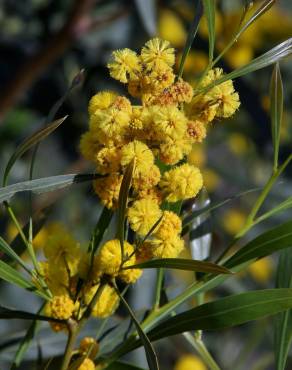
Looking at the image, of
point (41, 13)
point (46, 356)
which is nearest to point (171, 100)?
point (46, 356)

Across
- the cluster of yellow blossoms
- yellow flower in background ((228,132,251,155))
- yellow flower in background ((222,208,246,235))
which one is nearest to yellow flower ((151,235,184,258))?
the cluster of yellow blossoms

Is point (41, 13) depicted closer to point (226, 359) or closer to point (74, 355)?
point (226, 359)

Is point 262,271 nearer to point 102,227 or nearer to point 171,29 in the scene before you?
point 171,29

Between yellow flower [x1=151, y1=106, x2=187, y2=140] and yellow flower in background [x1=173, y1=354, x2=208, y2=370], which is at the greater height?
yellow flower [x1=151, y1=106, x2=187, y2=140]

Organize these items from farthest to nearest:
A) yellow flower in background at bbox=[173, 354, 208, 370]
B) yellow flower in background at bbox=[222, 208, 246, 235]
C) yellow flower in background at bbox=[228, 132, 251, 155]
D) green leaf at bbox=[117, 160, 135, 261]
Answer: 1. yellow flower in background at bbox=[222, 208, 246, 235]
2. yellow flower in background at bbox=[228, 132, 251, 155]
3. yellow flower in background at bbox=[173, 354, 208, 370]
4. green leaf at bbox=[117, 160, 135, 261]

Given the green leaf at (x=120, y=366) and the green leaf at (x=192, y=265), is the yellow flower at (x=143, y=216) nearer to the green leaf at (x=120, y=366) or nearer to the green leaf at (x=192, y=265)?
the green leaf at (x=192, y=265)

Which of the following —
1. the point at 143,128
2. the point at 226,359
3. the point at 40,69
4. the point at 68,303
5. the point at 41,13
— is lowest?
the point at 226,359

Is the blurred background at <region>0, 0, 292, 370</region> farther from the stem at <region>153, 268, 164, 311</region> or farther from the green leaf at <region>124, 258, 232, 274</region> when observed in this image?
the green leaf at <region>124, 258, 232, 274</region>
